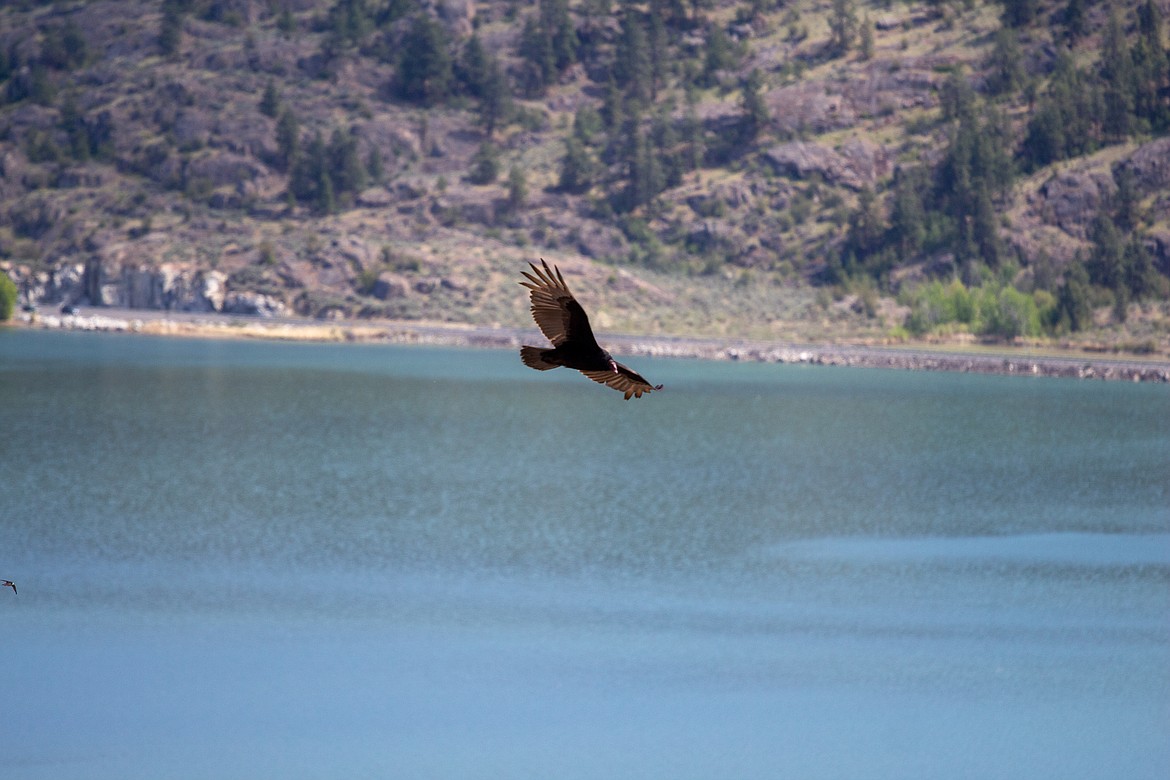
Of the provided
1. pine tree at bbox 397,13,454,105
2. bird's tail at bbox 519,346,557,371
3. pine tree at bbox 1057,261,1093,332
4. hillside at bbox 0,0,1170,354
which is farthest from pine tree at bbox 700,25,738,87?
bird's tail at bbox 519,346,557,371

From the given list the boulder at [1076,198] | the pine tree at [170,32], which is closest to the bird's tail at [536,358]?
the boulder at [1076,198]

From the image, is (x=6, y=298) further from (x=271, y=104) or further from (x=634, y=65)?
(x=634, y=65)

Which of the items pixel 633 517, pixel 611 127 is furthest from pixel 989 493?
pixel 611 127

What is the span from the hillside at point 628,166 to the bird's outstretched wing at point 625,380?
106m

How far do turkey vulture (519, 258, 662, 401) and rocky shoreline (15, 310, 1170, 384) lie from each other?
314 feet

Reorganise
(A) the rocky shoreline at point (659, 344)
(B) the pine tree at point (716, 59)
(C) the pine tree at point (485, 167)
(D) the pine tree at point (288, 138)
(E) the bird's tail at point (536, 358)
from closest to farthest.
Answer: (E) the bird's tail at point (536, 358), (A) the rocky shoreline at point (659, 344), (C) the pine tree at point (485, 167), (D) the pine tree at point (288, 138), (B) the pine tree at point (716, 59)

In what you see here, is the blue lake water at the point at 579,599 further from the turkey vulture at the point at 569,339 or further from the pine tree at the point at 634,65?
the pine tree at the point at 634,65

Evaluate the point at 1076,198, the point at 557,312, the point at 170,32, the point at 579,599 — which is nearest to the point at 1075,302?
the point at 1076,198

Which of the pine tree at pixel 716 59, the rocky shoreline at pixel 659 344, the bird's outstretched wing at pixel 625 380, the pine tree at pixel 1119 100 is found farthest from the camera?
the pine tree at pixel 716 59

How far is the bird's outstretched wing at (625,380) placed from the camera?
1290cm

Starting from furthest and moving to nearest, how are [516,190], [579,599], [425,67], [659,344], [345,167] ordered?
1. [425,67]
2. [345,167]
3. [516,190]
4. [659,344]
5. [579,599]

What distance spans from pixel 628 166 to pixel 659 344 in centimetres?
3105

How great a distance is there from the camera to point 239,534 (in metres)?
55.8

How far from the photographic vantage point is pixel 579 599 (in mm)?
46938
